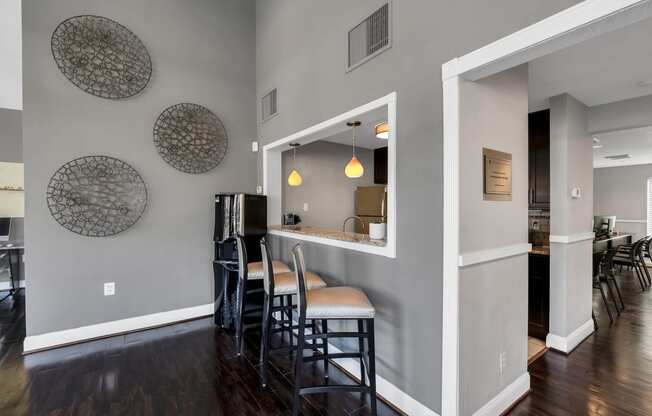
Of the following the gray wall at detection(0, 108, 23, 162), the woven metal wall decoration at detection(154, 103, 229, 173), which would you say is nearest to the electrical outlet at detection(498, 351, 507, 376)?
the woven metal wall decoration at detection(154, 103, 229, 173)

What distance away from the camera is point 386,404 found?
1977mm

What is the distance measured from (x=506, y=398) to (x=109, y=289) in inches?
141

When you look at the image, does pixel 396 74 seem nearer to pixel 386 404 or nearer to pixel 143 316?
pixel 386 404

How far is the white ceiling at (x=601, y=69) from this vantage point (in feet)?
6.15

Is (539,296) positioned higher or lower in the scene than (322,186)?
lower

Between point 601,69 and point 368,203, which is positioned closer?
point 601,69

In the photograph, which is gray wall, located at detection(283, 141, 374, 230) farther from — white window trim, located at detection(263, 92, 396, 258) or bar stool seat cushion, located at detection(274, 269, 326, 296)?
bar stool seat cushion, located at detection(274, 269, 326, 296)

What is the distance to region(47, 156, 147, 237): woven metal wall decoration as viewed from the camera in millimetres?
2795

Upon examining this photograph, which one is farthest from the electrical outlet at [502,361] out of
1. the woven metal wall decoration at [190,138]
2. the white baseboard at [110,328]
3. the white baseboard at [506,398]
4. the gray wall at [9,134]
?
the gray wall at [9,134]

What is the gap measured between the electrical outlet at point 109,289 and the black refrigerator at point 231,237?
38.7 inches

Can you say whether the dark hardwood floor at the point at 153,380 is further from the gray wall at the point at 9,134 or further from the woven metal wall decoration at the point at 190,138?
the gray wall at the point at 9,134

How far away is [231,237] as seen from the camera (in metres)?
3.08

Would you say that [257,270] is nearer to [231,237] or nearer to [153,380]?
[231,237]

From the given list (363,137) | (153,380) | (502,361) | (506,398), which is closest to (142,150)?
(153,380)
